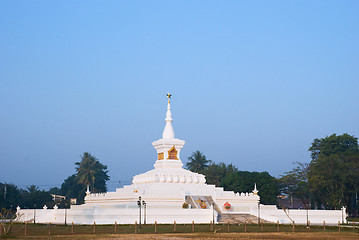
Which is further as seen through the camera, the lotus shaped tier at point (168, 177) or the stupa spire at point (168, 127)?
the stupa spire at point (168, 127)

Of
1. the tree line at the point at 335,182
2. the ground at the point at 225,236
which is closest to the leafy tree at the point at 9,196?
the tree line at the point at 335,182

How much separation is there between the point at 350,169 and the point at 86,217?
40.6 meters

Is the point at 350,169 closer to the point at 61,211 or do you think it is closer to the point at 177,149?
the point at 177,149

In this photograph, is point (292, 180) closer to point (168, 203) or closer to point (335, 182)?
point (335, 182)

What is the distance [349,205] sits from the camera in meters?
84.2

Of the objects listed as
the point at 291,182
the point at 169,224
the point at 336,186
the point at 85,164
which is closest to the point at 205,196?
the point at 169,224

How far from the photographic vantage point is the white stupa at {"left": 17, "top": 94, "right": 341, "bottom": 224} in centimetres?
5981

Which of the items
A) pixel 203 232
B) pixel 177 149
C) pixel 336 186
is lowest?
pixel 203 232

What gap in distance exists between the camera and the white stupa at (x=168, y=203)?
196ft

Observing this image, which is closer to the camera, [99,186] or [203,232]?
[203,232]

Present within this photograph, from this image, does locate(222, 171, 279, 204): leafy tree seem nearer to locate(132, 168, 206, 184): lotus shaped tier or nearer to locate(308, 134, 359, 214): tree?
locate(308, 134, 359, 214): tree

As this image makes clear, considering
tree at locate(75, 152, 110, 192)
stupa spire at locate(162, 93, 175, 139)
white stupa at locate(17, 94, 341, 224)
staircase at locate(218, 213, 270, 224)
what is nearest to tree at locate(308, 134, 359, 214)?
white stupa at locate(17, 94, 341, 224)

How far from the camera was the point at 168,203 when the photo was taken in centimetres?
6750

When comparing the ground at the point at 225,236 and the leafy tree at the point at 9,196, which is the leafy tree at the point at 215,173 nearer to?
the leafy tree at the point at 9,196
